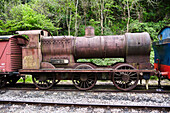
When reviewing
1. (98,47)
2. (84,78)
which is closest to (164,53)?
(98,47)

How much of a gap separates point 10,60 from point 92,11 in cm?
1315

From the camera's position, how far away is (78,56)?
7.19 m

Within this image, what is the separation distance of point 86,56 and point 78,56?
435 millimetres

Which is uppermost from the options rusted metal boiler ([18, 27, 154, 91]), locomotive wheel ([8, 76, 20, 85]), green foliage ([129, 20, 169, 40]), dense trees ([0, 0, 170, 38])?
dense trees ([0, 0, 170, 38])

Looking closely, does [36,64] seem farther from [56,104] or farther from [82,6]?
[82,6]

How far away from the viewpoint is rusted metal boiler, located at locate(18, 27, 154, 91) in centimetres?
661

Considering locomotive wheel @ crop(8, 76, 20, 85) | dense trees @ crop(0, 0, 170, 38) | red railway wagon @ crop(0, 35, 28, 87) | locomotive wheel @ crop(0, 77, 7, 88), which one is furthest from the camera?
dense trees @ crop(0, 0, 170, 38)

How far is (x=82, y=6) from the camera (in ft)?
57.3

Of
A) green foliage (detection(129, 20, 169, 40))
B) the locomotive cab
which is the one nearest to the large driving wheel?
the locomotive cab

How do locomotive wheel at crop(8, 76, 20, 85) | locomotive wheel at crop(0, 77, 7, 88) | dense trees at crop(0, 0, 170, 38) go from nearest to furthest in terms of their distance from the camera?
locomotive wheel at crop(0, 77, 7, 88) < locomotive wheel at crop(8, 76, 20, 85) < dense trees at crop(0, 0, 170, 38)

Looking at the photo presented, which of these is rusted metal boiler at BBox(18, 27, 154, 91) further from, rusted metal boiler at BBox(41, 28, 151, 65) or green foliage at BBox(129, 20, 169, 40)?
green foliage at BBox(129, 20, 169, 40)

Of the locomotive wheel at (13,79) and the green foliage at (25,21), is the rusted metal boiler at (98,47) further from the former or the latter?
the green foliage at (25,21)

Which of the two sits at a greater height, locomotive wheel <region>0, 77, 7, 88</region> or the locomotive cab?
the locomotive cab

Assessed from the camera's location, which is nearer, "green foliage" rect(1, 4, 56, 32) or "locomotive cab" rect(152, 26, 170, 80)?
"locomotive cab" rect(152, 26, 170, 80)
